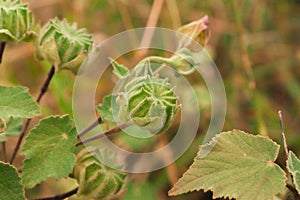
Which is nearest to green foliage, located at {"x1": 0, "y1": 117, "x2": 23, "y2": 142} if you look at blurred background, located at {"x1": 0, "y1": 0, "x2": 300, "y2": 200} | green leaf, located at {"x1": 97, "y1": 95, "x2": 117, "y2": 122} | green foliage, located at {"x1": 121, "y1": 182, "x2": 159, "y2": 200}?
green leaf, located at {"x1": 97, "y1": 95, "x2": 117, "y2": 122}

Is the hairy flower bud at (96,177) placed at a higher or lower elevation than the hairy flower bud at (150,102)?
lower

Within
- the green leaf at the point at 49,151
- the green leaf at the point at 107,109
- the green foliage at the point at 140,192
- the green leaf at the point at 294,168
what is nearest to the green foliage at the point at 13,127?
the green leaf at the point at 49,151

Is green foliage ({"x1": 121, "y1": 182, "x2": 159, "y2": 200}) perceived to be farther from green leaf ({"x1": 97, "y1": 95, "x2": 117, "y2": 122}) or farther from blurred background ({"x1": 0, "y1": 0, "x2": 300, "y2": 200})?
green leaf ({"x1": 97, "y1": 95, "x2": 117, "y2": 122})

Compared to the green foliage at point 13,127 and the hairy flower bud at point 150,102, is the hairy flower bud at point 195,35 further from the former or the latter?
the green foliage at point 13,127

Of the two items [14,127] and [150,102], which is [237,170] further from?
[14,127]

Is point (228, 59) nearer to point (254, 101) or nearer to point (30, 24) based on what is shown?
point (254, 101)
